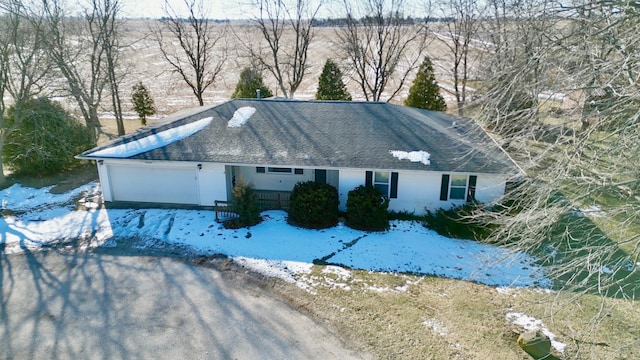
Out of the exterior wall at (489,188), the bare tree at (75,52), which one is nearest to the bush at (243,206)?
the exterior wall at (489,188)

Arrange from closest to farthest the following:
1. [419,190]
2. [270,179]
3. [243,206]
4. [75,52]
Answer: [243,206]
[419,190]
[270,179]
[75,52]

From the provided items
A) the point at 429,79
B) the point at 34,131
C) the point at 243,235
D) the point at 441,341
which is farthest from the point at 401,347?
the point at 429,79

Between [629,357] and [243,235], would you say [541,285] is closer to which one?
[629,357]

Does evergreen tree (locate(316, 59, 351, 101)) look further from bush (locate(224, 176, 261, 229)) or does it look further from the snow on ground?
the snow on ground

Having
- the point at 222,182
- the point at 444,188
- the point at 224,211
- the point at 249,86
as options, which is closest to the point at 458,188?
the point at 444,188

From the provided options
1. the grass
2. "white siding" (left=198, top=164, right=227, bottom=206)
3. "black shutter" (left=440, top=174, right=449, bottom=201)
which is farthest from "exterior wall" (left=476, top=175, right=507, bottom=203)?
"white siding" (left=198, top=164, right=227, bottom=206)

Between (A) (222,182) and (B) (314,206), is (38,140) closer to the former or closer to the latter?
(A) (222,182)
